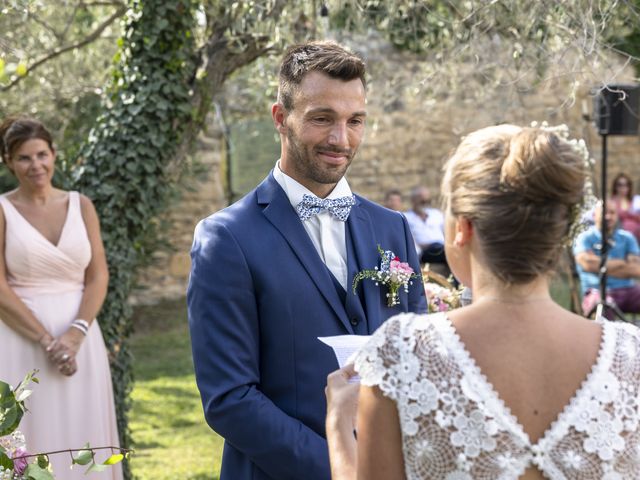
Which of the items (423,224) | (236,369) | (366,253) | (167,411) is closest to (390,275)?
(366,253)

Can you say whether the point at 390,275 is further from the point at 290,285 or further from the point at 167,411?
the point at 167,411

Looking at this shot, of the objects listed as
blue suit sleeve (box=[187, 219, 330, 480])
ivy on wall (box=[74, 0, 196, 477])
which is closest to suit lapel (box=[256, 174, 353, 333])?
blue suit sleeve (box=[187, 219, 330, 480])

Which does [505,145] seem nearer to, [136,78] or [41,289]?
[41,289]

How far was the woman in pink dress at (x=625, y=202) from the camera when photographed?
11164 millimetres

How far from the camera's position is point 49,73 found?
8.63m

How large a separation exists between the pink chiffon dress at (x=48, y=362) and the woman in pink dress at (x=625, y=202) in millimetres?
7530

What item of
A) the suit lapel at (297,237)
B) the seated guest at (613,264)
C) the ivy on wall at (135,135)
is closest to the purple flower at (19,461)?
the suit lapel at (297,237)

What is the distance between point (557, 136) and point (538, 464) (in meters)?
0.58

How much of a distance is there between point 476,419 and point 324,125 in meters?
1.13

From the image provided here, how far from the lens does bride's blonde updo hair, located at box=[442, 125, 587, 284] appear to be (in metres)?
1.68

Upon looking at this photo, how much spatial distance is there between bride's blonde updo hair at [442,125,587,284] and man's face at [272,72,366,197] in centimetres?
86

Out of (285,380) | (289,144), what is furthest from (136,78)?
(285,380)

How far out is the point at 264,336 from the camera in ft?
8.14

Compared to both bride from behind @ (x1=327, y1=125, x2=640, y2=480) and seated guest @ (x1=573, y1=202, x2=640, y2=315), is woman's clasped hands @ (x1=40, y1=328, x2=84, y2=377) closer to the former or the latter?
bride from behind @ (x1=327, y1=125, x2=640, y2=480)
